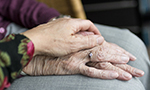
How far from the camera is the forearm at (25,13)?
102 centimetres

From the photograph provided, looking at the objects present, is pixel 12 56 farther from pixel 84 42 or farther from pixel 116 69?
pixel 116 69

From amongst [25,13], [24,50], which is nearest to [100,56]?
[24,50]

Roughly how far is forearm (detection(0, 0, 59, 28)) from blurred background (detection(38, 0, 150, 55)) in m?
1.09

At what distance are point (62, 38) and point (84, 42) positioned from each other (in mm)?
101

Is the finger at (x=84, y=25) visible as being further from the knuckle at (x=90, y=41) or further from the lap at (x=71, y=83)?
A: the lap at (x=71, y=83)

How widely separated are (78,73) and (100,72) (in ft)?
0.30

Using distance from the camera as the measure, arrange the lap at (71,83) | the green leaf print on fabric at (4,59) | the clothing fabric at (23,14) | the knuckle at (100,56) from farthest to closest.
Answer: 1. the clothing fabric at (23,14)
2. the knuckle at (100,56)
3. the lap at (71,83)
4. the green leaf print on fabric at (4,59)

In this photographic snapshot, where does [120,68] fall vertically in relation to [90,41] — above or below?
below

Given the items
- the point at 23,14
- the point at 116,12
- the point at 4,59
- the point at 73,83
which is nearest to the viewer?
the point at 4,59

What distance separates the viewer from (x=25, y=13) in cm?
103

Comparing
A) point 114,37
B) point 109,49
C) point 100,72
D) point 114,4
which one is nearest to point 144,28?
point 114,4

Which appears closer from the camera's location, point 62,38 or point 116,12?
point 62,38

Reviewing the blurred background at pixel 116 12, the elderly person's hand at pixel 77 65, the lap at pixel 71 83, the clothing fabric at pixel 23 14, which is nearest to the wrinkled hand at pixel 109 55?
the elderly person's hand at pixel 77 65

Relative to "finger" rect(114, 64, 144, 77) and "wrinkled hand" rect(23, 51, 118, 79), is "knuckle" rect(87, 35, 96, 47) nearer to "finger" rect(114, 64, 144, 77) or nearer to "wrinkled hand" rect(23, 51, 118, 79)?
"wrinkled hand" rect(23, 51, 118, 79)
